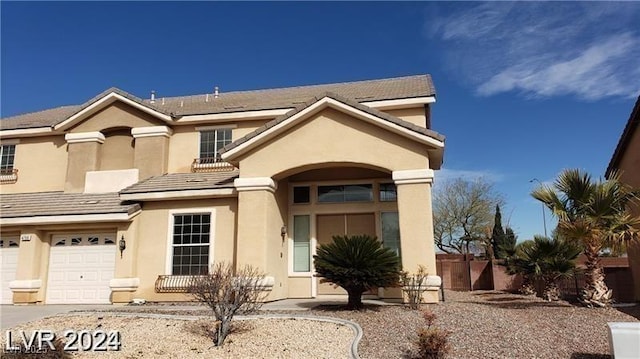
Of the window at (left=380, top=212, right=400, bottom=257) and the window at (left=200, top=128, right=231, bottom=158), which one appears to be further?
the window at (left=200, top=128, right=231, bottom=158)

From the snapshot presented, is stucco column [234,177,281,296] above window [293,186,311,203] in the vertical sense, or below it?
below

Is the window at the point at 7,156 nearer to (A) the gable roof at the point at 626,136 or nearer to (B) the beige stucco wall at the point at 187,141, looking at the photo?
(B) the beige stucco wall at the point at 187,141

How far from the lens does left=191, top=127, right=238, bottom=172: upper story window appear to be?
18.5m

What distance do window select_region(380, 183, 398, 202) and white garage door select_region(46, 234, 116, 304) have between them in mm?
9415

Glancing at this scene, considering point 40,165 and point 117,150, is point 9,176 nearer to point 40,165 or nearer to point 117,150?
point 40,165

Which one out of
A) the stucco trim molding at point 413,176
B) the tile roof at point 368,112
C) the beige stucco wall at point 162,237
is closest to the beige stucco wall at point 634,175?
the stucco trim molding at point 413,176

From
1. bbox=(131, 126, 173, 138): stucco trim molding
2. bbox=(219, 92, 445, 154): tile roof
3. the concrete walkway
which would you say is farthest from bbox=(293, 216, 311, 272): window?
bbox=(131, 126, 173, 138): stucco trim molding

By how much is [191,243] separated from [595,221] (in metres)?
12.2

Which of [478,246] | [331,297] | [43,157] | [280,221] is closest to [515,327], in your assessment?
[331,297]

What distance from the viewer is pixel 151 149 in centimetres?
1862

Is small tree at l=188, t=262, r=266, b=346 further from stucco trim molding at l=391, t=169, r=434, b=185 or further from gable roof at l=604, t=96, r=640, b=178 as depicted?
gable roof at l=604, t=96, r=640, b=178

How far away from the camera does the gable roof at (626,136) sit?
632 inches

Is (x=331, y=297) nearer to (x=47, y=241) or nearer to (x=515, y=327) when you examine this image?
(x=515, y=327)

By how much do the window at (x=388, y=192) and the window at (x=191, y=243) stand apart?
19.6ft
